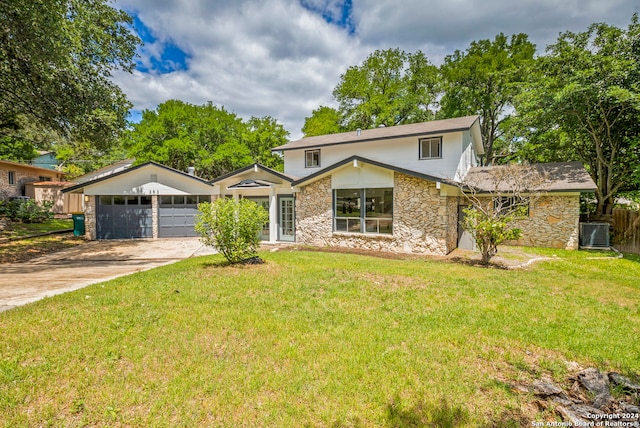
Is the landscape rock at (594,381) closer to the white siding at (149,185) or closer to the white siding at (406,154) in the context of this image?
the white siding at (406,154)

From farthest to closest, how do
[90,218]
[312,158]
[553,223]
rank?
[312,158]
[90,218]
[553,223]

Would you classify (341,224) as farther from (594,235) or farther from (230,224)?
(594,235)

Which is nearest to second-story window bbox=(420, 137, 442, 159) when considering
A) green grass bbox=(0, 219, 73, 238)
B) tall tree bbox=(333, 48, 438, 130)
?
tall tree bbox=(333, 48, 438, 130)

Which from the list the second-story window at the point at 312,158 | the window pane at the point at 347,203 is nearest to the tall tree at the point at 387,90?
the second-story window at the point at 312,158

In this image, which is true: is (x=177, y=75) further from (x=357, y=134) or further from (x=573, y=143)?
(x=573, y=143)

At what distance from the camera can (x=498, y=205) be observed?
36.3ft

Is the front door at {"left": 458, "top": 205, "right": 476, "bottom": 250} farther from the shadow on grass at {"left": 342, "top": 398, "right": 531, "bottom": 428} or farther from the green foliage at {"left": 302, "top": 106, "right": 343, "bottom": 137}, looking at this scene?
the green foliage at {"left": 302, "top": 106, "right": 343, "bottom": 137}

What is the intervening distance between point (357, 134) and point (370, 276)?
1194cm

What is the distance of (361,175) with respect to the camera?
13.1 meters

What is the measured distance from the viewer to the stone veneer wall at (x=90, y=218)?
1597cm

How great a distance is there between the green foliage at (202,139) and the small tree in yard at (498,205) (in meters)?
21.4

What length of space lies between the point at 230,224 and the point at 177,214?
10.7 m

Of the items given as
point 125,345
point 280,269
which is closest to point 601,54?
point 280,269

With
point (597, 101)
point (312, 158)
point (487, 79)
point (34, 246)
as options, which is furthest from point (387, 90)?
point (34, 246)
